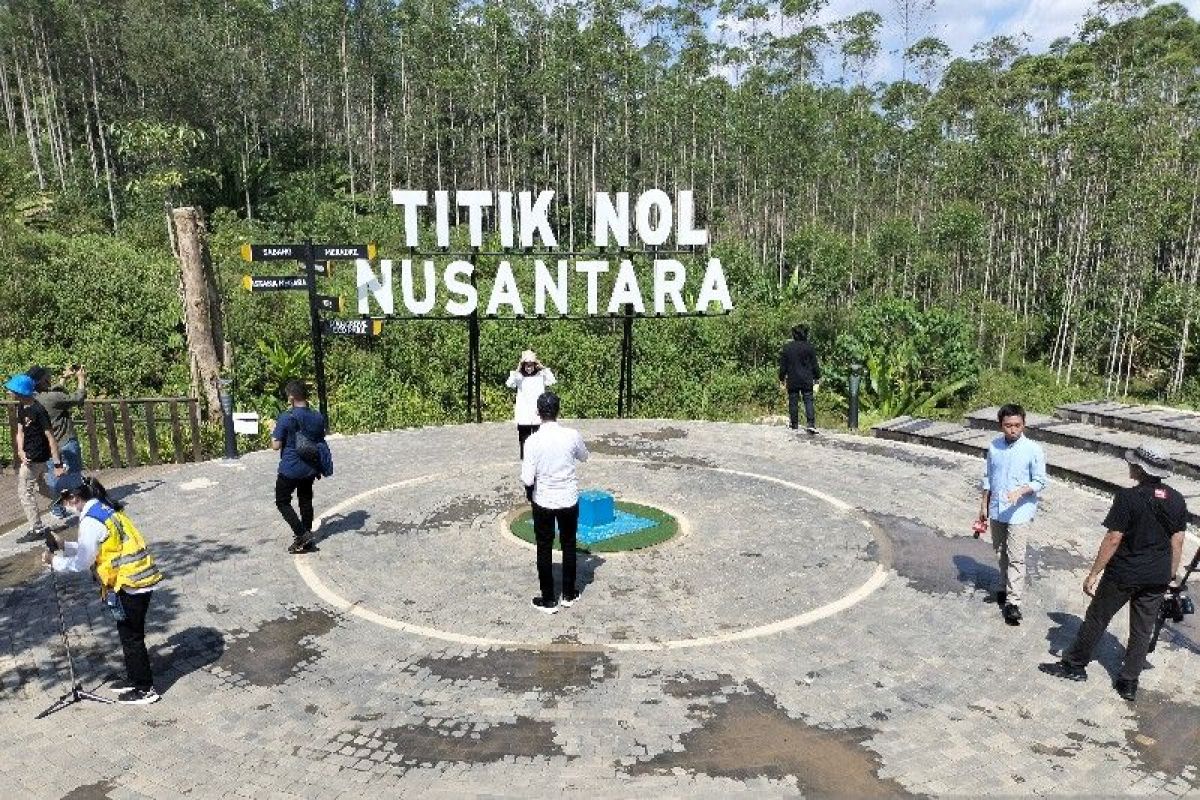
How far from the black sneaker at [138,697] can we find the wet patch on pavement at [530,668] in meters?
1.77

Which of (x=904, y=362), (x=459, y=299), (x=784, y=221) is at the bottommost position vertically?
(x=904, y=362)

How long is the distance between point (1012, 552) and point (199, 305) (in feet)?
45.7

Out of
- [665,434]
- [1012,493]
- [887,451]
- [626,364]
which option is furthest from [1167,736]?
[626,364]

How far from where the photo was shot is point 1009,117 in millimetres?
34125

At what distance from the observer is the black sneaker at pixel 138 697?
581 centimetres

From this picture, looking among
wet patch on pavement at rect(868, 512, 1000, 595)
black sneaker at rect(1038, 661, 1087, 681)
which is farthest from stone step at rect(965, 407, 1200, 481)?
black sneaker at rect(1038, 661, 1087, 681)

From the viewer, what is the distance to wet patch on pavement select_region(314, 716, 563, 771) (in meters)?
5.22

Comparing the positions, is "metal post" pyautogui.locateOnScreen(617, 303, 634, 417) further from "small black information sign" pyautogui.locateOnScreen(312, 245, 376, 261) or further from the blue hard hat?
the blue hard hat

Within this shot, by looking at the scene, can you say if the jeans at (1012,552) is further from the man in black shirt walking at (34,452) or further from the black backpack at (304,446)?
the man in black shirt walking at (34,452)

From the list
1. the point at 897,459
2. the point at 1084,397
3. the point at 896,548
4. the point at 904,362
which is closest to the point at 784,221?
the point at 1084,397

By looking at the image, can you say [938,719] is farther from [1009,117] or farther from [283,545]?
[1009,117]

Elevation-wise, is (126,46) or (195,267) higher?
Answer: (126,46)

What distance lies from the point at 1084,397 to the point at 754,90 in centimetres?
2733

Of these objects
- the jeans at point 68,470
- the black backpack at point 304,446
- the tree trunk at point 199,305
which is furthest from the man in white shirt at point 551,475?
the tree trunk at point 199,305
